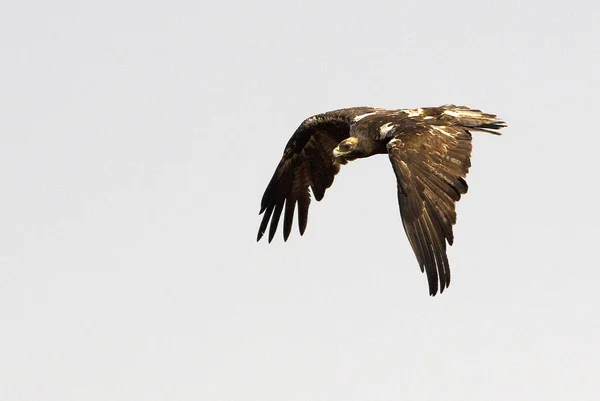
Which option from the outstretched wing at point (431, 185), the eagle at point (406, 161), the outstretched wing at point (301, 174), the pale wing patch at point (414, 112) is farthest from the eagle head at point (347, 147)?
the outstretched wing at point (301, 174)

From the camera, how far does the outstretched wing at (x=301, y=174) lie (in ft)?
89.8

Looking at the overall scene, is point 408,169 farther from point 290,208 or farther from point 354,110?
point 290,208

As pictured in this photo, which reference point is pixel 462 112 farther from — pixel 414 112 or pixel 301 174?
pixel 301 174

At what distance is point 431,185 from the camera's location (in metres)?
21.5

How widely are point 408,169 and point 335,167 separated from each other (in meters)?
5.86

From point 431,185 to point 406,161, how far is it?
2.04 ft

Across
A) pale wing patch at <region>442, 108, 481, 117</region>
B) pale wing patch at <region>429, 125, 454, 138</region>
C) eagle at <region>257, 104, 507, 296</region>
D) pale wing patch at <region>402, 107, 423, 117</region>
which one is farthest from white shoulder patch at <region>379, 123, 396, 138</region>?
pale wing patch at <region>442, 108, 481, 117</region>

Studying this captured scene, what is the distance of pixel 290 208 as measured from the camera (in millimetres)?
27734

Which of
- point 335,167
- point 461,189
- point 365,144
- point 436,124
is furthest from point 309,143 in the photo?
point 461,189

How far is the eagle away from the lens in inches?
824

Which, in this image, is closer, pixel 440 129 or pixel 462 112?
pixel 440 129

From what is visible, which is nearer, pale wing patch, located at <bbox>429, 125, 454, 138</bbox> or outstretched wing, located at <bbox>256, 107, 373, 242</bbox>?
pale wing patch, located at <bbox>429, 125, 454, 138</bbox>

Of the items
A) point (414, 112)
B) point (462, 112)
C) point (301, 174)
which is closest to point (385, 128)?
point (414, 112)

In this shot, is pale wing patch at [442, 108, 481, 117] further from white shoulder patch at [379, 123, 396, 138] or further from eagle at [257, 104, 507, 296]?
white shoulder patch at [379, 123, 396, 138]
